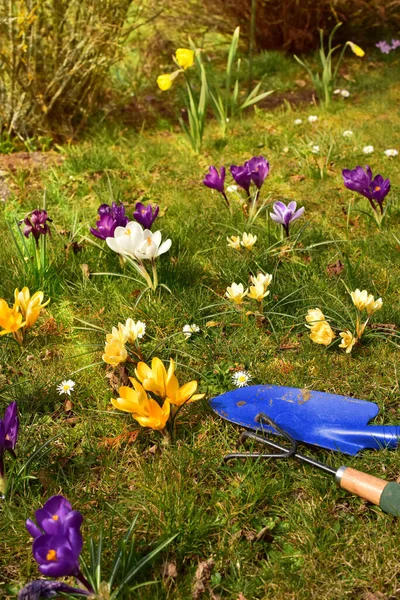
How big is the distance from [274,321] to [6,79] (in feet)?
8.51

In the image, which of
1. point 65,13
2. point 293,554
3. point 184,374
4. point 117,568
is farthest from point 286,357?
point 65,13

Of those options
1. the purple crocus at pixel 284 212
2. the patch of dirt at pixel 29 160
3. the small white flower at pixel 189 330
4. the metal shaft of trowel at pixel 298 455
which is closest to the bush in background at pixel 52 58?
the patch of dirt at pixel 29 160

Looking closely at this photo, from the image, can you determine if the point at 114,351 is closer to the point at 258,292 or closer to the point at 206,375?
the point at 206,375

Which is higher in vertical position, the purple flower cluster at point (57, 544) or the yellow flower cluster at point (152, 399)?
the purple flower cluster at point (57, 544)

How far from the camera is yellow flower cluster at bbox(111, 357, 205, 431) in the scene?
1699 mm

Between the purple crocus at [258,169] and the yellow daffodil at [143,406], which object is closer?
the yellow daffodil at [143,406]

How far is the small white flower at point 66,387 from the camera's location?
202 centimetres

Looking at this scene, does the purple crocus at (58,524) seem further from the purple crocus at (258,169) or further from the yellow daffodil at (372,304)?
the purple crocus at (258,169)

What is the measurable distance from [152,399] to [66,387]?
453 mm

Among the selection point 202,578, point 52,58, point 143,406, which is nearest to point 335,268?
point 143,406

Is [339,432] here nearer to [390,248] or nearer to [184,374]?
[184,374]

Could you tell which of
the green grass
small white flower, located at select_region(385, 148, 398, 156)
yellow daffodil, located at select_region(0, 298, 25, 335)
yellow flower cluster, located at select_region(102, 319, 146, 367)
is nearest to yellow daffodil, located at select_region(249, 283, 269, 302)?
the green grass

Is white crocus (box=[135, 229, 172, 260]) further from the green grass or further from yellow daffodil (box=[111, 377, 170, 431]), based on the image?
yellow daffodil (box=[111, 377, 170, 431])

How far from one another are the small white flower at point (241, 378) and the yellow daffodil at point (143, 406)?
39 centimetres
